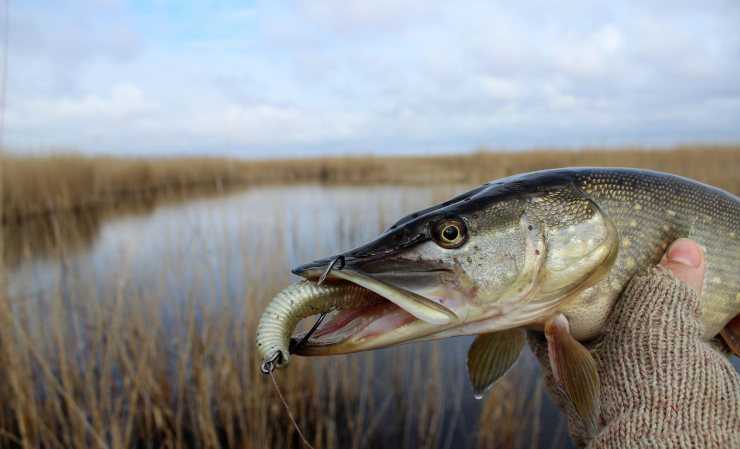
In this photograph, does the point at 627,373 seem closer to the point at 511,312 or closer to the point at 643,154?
the point at 511,312

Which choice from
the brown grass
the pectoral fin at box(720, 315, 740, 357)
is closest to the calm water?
the brown grass

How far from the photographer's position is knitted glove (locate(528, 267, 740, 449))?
1276 millimetres

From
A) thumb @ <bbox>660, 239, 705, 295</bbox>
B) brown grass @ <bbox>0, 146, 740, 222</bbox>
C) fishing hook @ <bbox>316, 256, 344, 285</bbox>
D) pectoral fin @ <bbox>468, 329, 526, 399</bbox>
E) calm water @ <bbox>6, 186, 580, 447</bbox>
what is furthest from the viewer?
brown grass @ <bbox>0, 146, 740, 222</bbox>

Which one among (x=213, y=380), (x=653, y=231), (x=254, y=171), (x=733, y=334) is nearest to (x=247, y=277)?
(x=213, y=380)

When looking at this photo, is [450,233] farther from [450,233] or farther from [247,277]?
[247,277]

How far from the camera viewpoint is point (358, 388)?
390cm

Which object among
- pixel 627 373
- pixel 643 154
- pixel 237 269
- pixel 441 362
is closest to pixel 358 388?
pixel 441 362

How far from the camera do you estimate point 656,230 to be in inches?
59.0

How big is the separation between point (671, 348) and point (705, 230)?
1.51 ft

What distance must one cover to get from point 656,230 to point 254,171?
2270 cm

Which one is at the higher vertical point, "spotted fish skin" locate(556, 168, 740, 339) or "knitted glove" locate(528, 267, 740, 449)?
"spotted fish skin" locate(556, 168, 740, 339)

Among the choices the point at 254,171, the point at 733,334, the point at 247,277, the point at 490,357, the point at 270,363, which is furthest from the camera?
the point at 254,171

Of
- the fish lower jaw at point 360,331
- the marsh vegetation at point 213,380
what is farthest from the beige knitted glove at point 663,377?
the marsh vegetation at point 213,380

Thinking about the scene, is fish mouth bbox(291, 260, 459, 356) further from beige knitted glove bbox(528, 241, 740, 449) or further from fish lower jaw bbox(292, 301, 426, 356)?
beige knitted glove bbox(528, 241, 740, 449)
